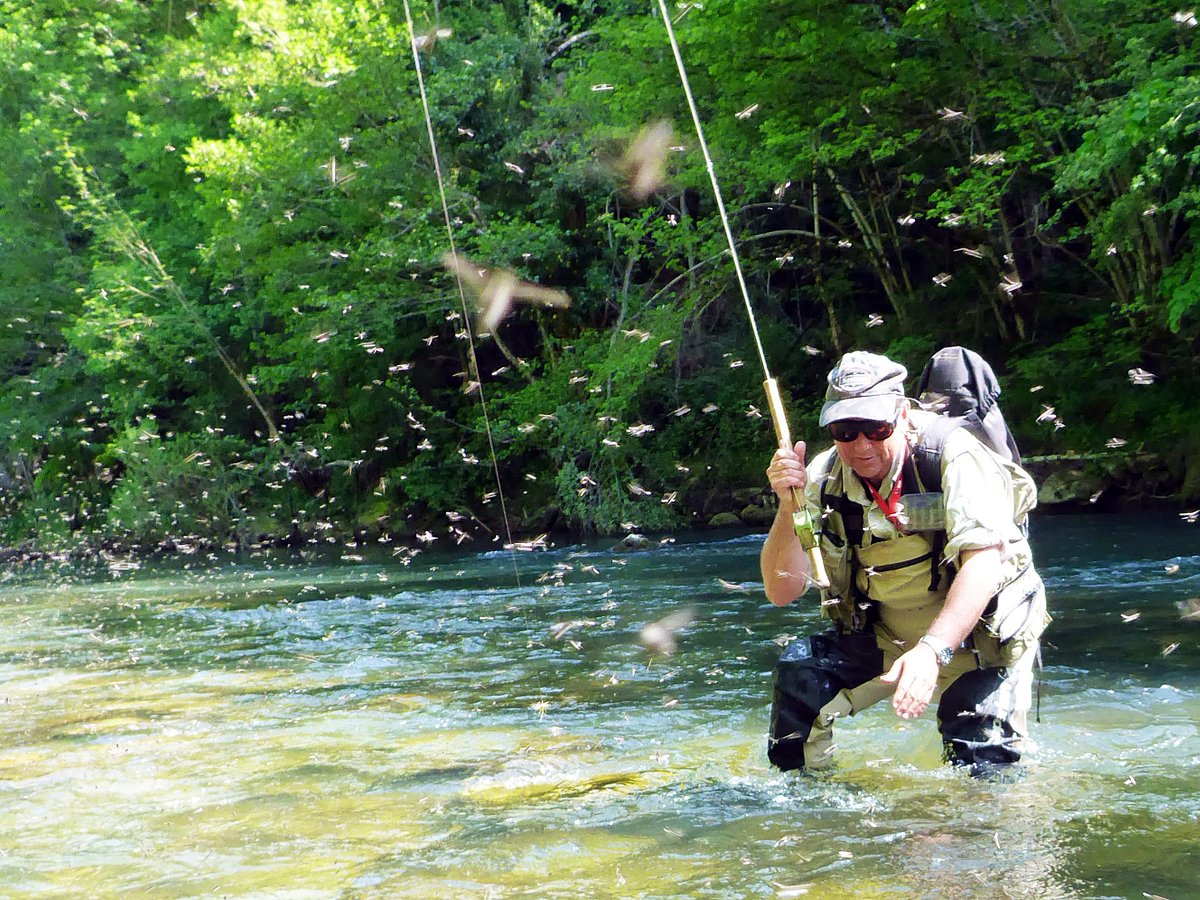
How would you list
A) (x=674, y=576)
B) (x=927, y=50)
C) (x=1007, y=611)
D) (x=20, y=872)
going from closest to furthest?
1. (x=1007, y=611)
2. (x=20, y=872)
3. (x=674, y=576)
4. (x=927, y=50)

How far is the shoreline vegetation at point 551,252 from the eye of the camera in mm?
17375

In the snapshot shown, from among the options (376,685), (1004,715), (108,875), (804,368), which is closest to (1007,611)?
(1004,715)

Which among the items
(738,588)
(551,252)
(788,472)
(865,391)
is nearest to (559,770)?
(788,472)

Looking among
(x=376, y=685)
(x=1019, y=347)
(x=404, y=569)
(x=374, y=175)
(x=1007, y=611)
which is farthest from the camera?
(x=374, y=175)

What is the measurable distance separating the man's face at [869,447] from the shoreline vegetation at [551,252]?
8.54 meters

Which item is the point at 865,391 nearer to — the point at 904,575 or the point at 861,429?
the point at 861,429

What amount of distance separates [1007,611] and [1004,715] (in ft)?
1.39

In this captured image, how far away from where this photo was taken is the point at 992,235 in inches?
830

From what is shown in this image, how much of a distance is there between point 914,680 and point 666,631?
6862mm

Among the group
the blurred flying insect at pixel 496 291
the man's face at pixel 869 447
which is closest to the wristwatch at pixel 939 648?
the man's face at pixel 869 447

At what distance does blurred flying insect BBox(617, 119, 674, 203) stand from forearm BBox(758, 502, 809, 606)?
16.7 metres

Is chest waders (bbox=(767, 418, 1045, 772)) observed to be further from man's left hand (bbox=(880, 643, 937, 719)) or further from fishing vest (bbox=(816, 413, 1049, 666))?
man's left hand (bbox=(880, 643, 937, 719))

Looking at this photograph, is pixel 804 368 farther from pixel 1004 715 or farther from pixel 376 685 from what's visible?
pixel 1004 715

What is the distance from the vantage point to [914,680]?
4016 millimetres
